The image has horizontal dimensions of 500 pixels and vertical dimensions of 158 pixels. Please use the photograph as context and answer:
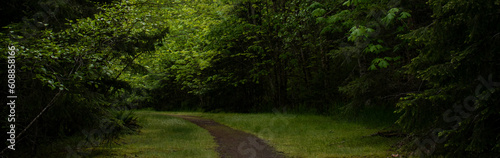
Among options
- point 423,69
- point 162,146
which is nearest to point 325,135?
point 423,69

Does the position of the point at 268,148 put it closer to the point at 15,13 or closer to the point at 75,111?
the point at 75,111

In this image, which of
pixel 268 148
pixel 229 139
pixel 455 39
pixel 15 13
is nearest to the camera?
pixel 455 39

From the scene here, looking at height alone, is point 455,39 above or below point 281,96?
above

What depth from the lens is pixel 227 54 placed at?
20375 millimetres

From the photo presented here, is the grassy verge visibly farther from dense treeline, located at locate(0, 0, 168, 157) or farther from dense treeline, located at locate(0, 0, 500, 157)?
dense treeline, located at locate(0, 0, 168, 157)

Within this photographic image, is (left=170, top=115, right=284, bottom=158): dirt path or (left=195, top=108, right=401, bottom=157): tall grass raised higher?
(left=195, top=108, right=401, bottom=157): tall grass

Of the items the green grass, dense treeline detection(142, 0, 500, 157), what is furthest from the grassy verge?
the green grass

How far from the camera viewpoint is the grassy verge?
7.15 meters

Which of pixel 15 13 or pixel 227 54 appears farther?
pixel 227 54

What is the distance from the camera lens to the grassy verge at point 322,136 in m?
7.15

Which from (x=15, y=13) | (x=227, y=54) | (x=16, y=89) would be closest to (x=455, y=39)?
(x=16, y=89)

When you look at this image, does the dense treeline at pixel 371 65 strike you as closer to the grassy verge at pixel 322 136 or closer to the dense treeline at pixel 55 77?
the dense treeline at pixel 55 77

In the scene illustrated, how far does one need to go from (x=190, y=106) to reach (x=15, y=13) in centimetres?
2387

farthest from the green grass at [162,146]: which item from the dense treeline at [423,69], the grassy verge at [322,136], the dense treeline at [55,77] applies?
the dense treeline at [423,69]
